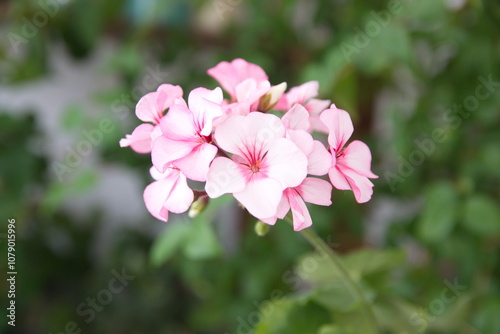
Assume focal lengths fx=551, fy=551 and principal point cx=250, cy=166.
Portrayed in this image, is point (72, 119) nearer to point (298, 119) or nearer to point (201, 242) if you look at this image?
point (201, 242)

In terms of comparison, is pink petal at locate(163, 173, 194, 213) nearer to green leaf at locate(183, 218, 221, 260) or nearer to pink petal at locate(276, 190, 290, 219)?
pink petal at locate(276, 190, 290, 219)

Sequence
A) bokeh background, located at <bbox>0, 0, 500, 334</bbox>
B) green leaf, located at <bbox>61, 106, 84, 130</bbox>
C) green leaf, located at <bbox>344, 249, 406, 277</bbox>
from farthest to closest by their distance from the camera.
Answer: green leaf, located at <bbox>61, 106, 84, 130</bbox> < bokeh background, located at <bbox>0, 0, 500, 334</bbox> < green leaf, located at <bbox>344, 249, 406, 277</bbox>

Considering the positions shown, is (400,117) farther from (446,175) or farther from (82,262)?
(82,262)

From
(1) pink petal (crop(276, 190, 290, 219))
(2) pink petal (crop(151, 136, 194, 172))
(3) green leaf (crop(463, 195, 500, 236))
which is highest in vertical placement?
(1) pink petal (crop(276, 190, 290, 219))

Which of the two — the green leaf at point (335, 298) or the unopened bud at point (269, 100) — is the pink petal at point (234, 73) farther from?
the green leaf at point (335, 298)

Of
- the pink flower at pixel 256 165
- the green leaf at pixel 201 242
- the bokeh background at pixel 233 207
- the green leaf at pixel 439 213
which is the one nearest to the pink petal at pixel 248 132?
the pink flower at pixel 256 165

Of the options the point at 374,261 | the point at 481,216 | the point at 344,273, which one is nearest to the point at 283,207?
the point at 344,273

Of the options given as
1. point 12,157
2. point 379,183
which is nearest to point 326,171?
point 379,183

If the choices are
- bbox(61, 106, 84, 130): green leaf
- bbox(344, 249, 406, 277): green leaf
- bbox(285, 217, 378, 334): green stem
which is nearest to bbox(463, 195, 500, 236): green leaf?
bbox(344, 249, 406, 277): green leaf
